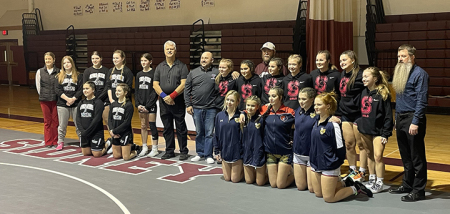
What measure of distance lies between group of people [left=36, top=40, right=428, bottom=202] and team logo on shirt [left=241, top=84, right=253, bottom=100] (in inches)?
0.6

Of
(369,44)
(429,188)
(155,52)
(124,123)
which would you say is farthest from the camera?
(155,52)

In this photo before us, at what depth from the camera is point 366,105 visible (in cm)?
518

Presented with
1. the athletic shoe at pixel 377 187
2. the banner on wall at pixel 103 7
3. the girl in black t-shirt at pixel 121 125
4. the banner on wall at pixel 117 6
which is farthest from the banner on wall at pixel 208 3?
the athletic shoe at pixel 377 187

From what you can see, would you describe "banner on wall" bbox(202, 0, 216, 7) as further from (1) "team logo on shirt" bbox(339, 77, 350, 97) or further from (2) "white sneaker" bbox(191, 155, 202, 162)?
(1) "team logo on shirt" bbox(339, 77, 350, 97)

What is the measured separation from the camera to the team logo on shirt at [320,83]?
18.4 feet

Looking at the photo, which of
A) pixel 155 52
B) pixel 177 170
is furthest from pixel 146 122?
pixel 155 52

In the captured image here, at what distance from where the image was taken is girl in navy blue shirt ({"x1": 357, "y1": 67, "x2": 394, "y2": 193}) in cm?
507

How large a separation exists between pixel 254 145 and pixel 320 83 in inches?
43.1

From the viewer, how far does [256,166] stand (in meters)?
5.45

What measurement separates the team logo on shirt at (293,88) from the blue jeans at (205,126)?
132 centimetres

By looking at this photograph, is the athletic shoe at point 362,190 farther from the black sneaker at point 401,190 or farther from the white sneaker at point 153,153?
the white sneaker at point 153,153

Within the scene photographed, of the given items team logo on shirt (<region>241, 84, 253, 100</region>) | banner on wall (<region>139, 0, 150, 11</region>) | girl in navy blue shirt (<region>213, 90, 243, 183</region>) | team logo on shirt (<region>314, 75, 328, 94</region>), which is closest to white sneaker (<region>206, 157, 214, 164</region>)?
girl in navy blue shirt (<region>213, 90, 243, 183</region>)

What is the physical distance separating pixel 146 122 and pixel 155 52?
402 inches

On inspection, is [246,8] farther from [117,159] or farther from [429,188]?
[429,188]
